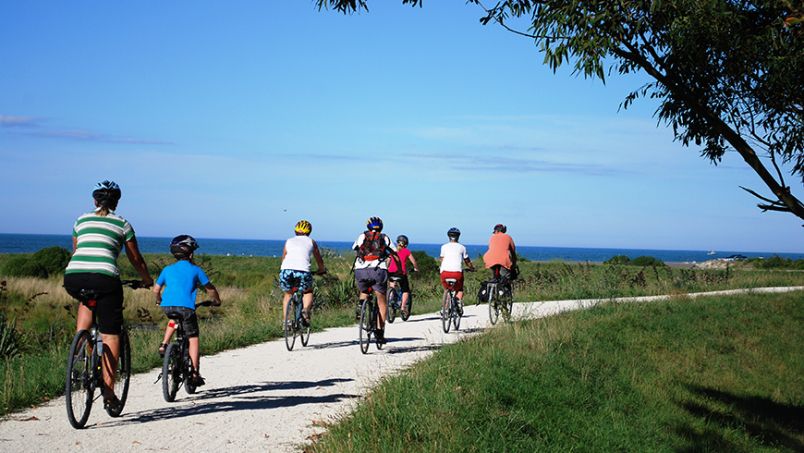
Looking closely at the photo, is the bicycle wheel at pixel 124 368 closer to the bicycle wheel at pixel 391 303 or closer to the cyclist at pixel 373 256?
the cyclist at pixel 373 256

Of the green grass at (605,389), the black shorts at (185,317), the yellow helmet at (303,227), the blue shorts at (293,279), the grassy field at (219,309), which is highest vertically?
the yellow helmet at (303,227)

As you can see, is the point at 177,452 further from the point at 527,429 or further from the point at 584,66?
the point at 584,66

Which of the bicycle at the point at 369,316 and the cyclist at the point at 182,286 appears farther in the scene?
the bicycle at the point at 369,316

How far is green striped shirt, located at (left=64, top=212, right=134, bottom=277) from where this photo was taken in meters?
7.61

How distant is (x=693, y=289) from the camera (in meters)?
29.6

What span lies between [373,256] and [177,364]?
495 centimetres

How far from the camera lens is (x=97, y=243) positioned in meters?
7.66

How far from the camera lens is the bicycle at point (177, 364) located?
8.93 metres

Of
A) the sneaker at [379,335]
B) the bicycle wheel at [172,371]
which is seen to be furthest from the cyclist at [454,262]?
the bicycle wheel at [172,371]

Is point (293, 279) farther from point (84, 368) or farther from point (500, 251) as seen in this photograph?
point (84, 368)

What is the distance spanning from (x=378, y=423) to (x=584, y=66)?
439cm

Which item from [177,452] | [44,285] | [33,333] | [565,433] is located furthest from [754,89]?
[44,285]

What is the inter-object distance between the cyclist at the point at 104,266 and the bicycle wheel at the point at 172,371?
36.4 inches

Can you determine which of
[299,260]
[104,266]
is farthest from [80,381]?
[299,260]
